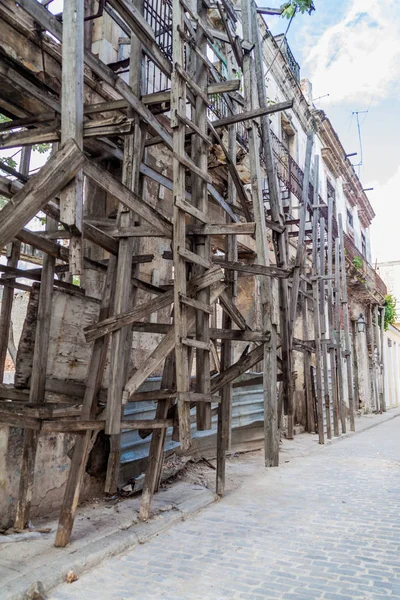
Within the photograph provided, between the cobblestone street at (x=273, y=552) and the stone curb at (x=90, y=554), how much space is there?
65 mm

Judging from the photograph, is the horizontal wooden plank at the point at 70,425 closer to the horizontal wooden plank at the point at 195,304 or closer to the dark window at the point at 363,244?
the horizontal wooden plank at the point at 195,304

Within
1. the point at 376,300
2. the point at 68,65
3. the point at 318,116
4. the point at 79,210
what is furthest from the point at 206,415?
the point at 376,300

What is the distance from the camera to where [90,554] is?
10.8 ft

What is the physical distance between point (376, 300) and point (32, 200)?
19411mm

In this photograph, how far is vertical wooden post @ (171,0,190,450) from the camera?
3.67 meters

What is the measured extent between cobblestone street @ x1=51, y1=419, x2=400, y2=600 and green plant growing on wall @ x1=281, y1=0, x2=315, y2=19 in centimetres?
505

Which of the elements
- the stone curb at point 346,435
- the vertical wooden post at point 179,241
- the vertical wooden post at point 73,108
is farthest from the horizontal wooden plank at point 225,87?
the stone curb at point 346,435

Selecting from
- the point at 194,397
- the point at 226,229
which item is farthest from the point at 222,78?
the point at 194,397

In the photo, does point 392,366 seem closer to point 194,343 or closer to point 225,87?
point 225,87

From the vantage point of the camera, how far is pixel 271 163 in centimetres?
607

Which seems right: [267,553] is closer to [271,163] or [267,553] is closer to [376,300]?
[271,163]

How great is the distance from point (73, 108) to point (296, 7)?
12.2 ft

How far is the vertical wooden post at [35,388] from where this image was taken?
12.0 feet

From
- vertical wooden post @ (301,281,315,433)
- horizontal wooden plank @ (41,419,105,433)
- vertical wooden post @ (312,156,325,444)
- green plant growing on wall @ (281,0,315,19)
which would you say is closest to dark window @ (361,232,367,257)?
vertical wooden post @ (312,156,325,444)
